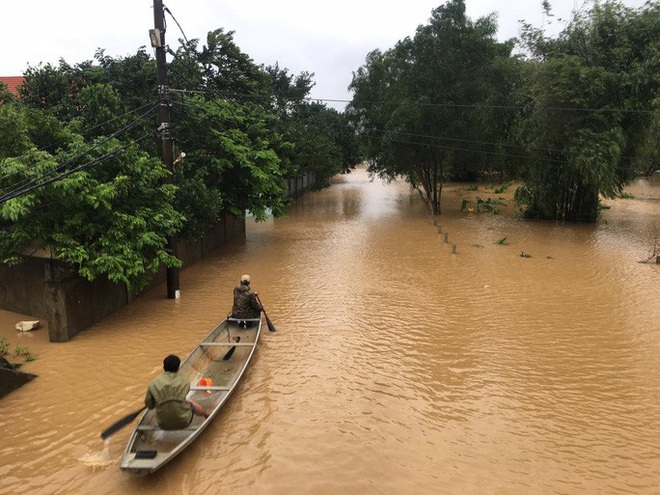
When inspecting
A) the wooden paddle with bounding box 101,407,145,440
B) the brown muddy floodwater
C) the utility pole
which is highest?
the utility pole

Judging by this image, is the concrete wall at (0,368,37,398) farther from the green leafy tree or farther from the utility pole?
the utility pole

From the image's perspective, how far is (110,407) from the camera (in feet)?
26.4

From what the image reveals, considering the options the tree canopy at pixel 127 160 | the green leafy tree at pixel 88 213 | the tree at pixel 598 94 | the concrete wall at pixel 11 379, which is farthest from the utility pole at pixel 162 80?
the tree at pixel 598 94

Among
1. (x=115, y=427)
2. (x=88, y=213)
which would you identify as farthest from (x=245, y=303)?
(x=115, y=427)

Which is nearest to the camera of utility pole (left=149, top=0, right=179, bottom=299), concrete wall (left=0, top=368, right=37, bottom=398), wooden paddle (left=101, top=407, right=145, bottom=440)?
wooden paddle (left=101, top=407, right=145, bottom=440)

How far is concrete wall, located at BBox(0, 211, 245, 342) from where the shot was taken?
1039 cm

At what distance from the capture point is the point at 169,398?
645 centimetres

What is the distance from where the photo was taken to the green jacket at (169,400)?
21.2ft

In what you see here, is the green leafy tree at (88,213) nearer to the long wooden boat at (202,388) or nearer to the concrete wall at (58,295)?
the concrete wall at (58,295)

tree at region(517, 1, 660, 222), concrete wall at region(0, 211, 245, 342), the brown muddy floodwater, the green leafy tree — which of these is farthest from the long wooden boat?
tree at region(517, 1, 660, 222)

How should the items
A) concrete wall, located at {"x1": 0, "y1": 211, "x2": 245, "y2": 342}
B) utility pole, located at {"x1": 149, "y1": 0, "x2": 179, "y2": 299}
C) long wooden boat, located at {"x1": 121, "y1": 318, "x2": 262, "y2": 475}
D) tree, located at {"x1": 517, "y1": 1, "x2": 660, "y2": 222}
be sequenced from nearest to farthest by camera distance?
long wooden boat, located at {"x1": 121, "y1": 318, "x2": 262, "y2": 475}, concrete wall, located at {"x1": 0, "y1": 211, "x2": 245, "y2": 342}, utility pole, located at {"x1": 149, "y1": 0, "x2": 179, "y2": 299}, tree, located at {"x1": 517, "y1": 1, "x2": 660, "y2": 222}

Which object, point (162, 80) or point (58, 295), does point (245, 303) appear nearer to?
point (58, 295)

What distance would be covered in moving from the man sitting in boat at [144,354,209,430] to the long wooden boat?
0.16 m

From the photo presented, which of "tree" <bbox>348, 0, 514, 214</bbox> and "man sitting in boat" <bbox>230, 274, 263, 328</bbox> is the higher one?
"tree" <bbox>348, 0, 514, 214</bbox>
